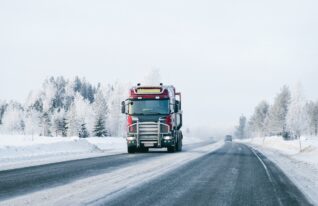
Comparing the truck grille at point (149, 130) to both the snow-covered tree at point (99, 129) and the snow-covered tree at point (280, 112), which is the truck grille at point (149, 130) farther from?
the snow-covered tree at point (280, 112)

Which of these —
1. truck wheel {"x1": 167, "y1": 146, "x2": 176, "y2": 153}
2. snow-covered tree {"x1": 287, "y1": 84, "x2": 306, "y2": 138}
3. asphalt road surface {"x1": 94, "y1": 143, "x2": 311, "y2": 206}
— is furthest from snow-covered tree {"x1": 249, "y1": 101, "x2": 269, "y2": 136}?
asphalt road surface {"x1": 94, "y1": 143, "x2": 311, "y2": 206}

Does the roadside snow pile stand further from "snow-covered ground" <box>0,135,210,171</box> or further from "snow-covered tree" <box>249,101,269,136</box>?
"snow-covered tree" <box>249,101,269,136</box>

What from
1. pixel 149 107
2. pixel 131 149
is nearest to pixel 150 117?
pixel 149 107

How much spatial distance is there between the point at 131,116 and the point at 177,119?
3.97m

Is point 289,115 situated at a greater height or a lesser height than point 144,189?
greater

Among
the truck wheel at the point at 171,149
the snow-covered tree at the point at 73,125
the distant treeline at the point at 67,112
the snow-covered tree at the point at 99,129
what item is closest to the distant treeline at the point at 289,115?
the snow-covered tree at the point at 99,129

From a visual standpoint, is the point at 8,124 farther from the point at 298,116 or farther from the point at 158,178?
the point at 158,178

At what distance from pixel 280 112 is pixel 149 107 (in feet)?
274

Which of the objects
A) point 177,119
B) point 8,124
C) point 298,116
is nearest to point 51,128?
point 8,124

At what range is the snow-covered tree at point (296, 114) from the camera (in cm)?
9200

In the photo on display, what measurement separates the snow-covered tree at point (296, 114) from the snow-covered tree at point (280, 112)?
198 inches

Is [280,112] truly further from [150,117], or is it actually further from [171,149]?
[150,117]

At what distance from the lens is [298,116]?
92.4 meters

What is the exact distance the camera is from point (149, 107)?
25.1 m
